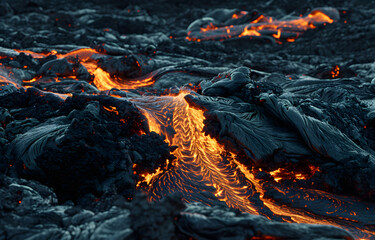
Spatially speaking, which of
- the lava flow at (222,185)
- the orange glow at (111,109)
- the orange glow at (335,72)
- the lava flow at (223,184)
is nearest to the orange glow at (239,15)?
the orange glow at (335,72)

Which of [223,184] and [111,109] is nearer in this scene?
[223,184]

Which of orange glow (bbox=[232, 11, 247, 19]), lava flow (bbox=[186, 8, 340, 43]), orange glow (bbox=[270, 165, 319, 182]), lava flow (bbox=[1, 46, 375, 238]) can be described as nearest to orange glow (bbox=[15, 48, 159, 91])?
lava flow (bbox=[1, 46, 375, 238])

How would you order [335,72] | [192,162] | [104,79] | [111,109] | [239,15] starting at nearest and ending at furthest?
1. [192,162]
2. [111,109]
3. [104,79]
4. [335,72]
5. [239,15]

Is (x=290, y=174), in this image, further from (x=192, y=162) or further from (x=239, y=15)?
(x=239, y=15)

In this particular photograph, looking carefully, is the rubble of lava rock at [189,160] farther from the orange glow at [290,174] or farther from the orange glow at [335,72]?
the orange glow at [335,72]

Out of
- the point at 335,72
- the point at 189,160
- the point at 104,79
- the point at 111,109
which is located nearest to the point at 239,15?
the point at 335,72

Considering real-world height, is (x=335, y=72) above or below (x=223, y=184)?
above

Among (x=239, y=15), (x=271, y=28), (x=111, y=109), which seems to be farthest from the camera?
(x=239, y=15)

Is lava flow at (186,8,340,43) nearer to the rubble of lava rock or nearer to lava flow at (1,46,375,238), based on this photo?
the rubble of lava rock
